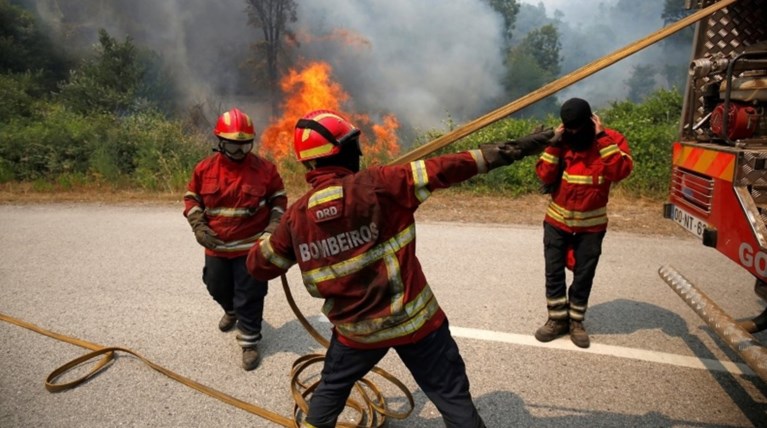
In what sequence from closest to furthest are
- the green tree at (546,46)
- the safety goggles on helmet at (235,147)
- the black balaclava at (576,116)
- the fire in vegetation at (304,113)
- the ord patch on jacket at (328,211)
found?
the ord patch on jacket at (328,211) < the black balaclava at (576,116) < the safety goggles on helmet at (235,147) < the fire in vegetation at (304,113) < the green tree at (546,46)

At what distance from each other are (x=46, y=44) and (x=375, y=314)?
38.8 metres

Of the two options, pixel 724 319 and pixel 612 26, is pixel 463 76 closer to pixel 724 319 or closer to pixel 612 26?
pixel 724 319

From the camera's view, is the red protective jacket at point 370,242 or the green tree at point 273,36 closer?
the red protective jacket at point 370,242

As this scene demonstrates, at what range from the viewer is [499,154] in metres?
2.05

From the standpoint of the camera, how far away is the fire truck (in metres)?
2.51

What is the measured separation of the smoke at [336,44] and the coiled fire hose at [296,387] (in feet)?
100

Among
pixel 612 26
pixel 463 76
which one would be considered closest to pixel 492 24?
pixel 463 76

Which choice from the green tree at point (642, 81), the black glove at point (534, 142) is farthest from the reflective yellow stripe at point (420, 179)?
the green tree at point (642, 81)

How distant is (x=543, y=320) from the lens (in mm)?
4125

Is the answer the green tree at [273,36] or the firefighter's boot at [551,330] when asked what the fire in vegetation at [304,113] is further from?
the firefighter's boot at [551,330]

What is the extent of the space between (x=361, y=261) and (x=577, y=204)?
2127 millimetres

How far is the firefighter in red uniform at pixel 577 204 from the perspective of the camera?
3332mm

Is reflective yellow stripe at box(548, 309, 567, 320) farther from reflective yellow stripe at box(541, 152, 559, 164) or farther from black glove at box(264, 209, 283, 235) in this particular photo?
black glove at box(264, 209, 283, 235)

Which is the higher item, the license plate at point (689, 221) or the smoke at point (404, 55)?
the smoke at point (404, 55)
